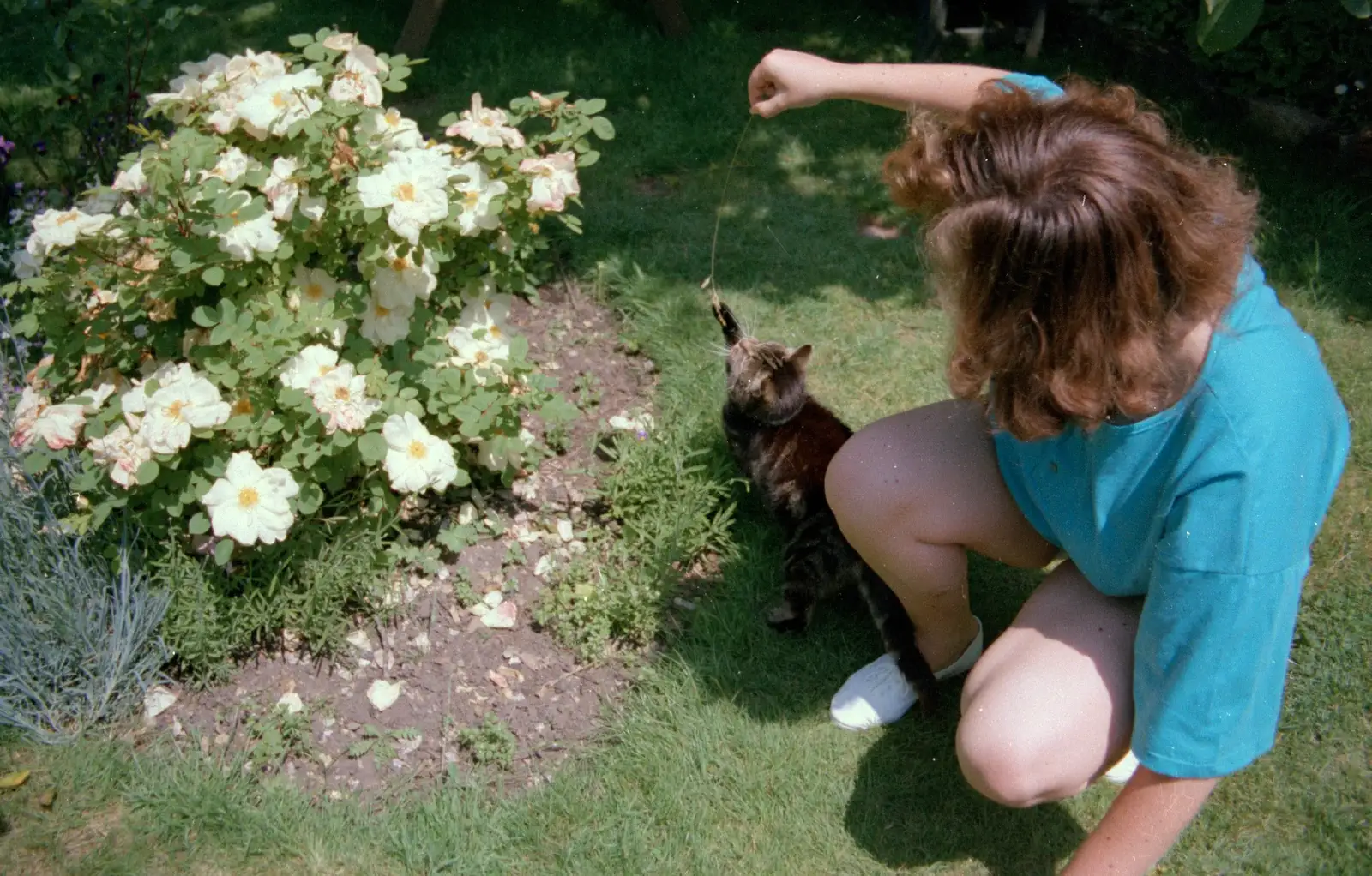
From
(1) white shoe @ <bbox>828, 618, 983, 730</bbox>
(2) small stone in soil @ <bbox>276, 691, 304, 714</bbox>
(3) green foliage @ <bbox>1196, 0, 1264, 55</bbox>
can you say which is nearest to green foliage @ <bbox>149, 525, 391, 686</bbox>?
(2) small stone in soil @ <bbox>276, 691, 304, 714</bbox>

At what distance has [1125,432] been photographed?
1863 millimetres

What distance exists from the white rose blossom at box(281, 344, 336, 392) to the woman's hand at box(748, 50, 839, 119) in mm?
1114

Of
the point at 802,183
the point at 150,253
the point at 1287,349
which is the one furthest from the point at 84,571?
the point at 802,183

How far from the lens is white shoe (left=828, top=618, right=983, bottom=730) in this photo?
257 centimetres

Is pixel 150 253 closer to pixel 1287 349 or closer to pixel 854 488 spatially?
pixel 854 488

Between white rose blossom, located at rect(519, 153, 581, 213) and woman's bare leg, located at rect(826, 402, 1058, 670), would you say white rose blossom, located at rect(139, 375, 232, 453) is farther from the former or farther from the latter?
woman's bare leg, located at rect(826, 402, 1058, 670)

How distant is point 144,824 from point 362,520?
0.83 metres

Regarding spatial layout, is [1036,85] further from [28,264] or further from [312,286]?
[28,264]

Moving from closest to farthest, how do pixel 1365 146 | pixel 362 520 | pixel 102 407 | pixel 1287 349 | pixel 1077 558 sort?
1. pixel 1287 349
2. pixel 1077 558
3. pixel 102 407
4. pixel 362 520
5. pixel 1365 146

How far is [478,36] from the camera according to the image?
518cm

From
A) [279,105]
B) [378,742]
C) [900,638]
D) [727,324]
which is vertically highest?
[279,105]

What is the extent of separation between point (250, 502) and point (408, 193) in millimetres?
764

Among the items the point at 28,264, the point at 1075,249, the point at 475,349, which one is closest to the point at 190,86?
the point at 28,264

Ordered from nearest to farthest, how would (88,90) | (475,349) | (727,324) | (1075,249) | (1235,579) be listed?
1. (1075,249)
2. (1235,579)
3. (475,349)
4. (727,324)
5. (88,90)
